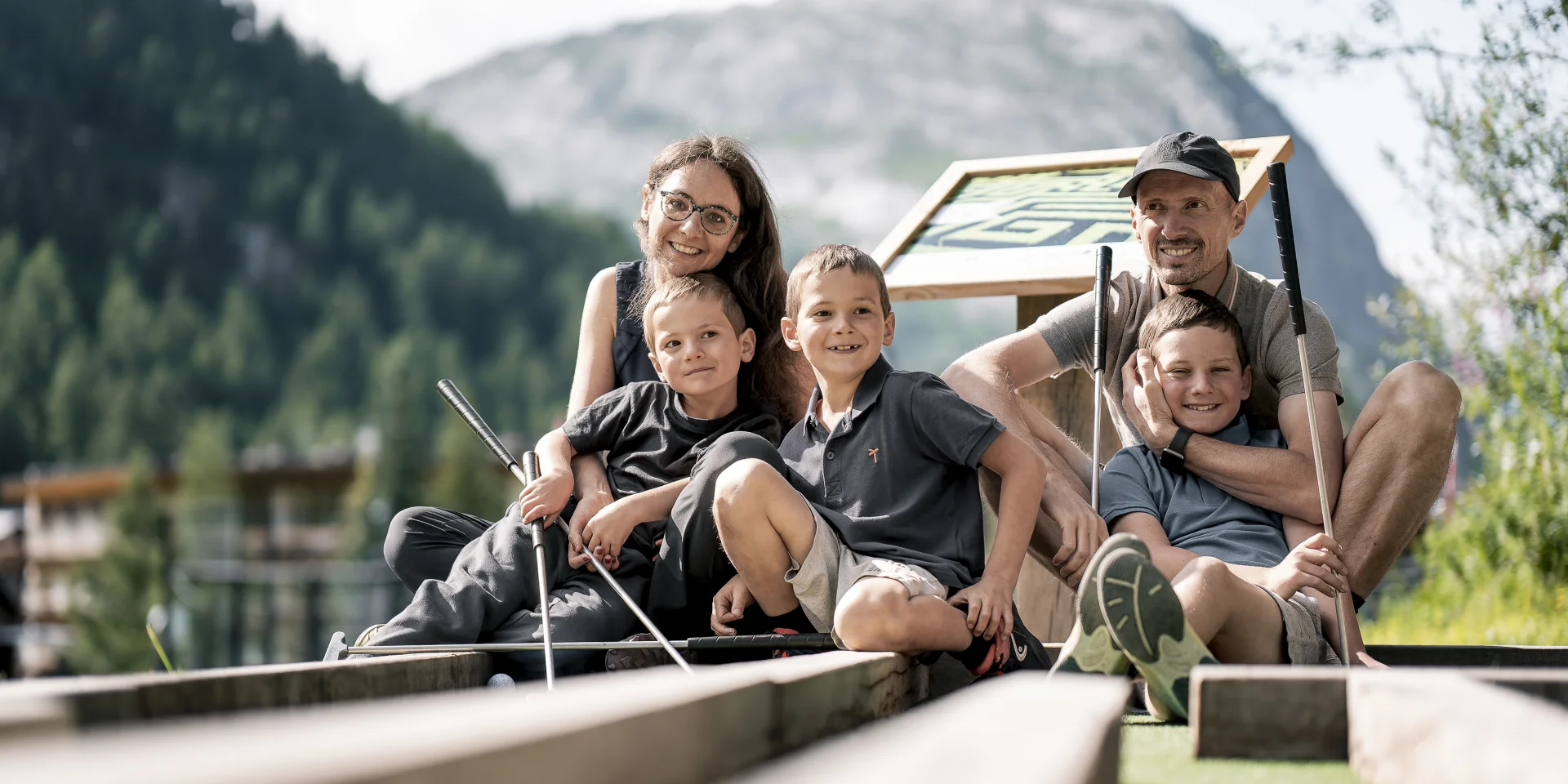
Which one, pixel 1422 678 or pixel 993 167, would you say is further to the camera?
pixel 993 167

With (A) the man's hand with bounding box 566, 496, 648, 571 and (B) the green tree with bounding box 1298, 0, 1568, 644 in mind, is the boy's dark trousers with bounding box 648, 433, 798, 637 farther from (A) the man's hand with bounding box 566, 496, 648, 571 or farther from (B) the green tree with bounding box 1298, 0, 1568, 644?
(B) the green tree with bounding box 1298, 0, 1568, 644

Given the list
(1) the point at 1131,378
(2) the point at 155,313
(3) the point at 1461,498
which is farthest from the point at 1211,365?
(2) the point at 155,313

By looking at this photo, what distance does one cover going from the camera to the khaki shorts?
3008 mm

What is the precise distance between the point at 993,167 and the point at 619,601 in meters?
2.35

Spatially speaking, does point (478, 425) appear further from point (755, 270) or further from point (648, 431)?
point (755, 270)

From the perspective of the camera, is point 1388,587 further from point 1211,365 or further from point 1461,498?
point 1211,365

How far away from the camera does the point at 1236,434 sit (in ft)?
11.7

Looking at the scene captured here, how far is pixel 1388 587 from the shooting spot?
13.0 metres

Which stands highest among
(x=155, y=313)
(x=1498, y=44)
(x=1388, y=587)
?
(x=155, y=313)

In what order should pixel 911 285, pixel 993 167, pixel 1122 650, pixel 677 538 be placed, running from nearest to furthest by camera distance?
pixel 1122 650 < pixel 677 538 < pixel 911 285 < pixel 993 167

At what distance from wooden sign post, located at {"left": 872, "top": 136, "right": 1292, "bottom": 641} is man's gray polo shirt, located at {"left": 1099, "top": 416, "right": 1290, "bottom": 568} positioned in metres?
0.38

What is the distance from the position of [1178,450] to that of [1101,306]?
403 millimetres

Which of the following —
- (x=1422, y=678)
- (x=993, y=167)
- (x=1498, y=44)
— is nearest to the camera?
(x=1422, y=678)

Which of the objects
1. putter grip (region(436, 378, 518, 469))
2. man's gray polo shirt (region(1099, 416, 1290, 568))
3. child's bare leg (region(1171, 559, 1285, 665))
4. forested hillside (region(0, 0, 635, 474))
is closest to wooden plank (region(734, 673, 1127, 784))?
child's bare leg (region(1171, 559, 1285, 665))
